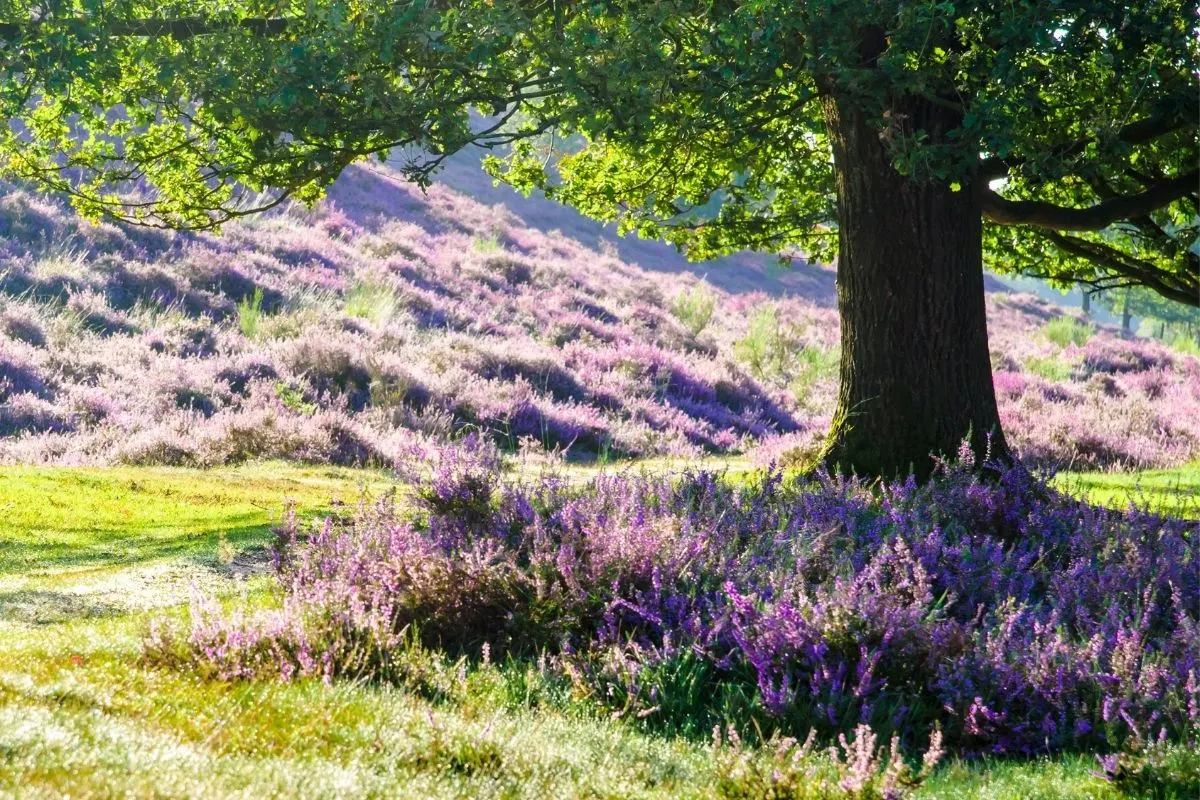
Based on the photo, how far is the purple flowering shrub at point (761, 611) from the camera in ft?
A: 14.8

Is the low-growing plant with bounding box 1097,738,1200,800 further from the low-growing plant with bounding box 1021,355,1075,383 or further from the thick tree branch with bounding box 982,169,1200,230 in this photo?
the low-growing plant with bounding box 1021,355,1075,383

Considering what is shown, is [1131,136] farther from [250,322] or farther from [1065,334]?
[1065,334]

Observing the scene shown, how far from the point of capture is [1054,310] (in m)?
55.7

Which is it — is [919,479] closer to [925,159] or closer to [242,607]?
[925,159]

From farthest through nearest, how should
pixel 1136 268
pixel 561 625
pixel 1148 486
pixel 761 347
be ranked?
pixel 761 347, pixel 1148 486, pixel 1136 268, pixel 561 625

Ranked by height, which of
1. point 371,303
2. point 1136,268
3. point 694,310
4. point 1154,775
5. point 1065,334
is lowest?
point 1154,775

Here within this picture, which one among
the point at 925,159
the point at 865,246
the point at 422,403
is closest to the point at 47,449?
the point at 422,403

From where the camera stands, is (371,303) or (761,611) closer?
(761,611)

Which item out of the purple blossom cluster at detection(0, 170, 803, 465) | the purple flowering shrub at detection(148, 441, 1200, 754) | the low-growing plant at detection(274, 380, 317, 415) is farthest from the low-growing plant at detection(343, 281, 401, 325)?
the purple flowering shrub at detection(148, 441, 1200, 754)

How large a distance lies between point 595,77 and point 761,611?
363cm

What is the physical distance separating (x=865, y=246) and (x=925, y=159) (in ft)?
4.31

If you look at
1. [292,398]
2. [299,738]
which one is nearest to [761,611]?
[299,738]

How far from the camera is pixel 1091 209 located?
9.34m

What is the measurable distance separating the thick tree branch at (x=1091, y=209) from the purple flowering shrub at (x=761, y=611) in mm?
3142
